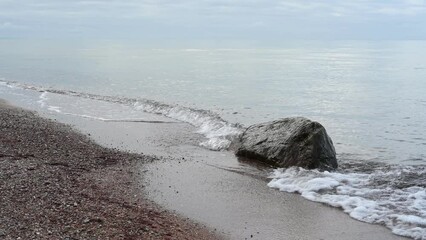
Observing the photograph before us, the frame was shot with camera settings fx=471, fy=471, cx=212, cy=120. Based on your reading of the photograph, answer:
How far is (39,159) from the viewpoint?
42.9ft

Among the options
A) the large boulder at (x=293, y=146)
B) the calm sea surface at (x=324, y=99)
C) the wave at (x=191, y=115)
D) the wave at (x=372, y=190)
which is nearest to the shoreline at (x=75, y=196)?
the large boulder at (x=293, y=146)

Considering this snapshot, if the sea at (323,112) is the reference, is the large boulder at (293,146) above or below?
above

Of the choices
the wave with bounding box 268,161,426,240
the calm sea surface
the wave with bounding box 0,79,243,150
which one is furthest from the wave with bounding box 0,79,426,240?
the calm sea surface

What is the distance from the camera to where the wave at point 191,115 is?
1905 centimetres

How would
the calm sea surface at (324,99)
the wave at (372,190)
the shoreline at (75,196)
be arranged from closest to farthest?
the shoreline at (75,196) < the wave at (372,190) < the calm sea surface at (324,99)

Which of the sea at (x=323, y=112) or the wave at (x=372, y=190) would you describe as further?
the sea at (x=323, y=112)

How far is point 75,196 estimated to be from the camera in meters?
9.91

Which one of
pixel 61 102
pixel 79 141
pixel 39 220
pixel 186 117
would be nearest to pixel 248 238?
pixel 39 220

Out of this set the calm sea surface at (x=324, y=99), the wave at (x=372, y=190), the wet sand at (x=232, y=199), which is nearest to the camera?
the wet sand at (x=232, y=199)

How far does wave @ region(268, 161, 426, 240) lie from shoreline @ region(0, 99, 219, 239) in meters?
3.70

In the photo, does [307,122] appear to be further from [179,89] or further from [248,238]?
[179,89]

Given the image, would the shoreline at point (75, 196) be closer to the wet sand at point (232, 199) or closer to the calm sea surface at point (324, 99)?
the wet sand at point (232, 199)

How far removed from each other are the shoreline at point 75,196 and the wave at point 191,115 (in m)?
4.56

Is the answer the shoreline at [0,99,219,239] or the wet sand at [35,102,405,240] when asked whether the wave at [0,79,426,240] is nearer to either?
the wet sand at [35,102,405,240]
